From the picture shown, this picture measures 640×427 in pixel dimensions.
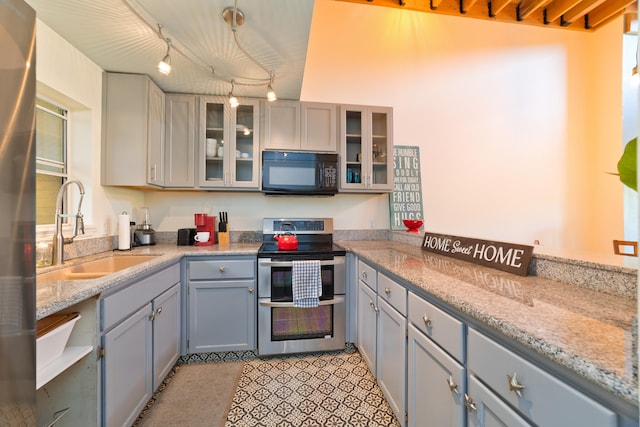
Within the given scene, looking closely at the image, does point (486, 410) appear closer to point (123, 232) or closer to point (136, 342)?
point (136, 342)

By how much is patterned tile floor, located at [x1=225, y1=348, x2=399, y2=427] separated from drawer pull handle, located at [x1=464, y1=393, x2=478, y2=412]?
866mm

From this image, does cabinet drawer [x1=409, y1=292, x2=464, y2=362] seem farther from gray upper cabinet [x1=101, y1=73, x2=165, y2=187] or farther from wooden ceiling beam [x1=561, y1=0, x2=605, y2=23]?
wooden ceiling beam [x1=561, y1=0, x2=605, y2=23]

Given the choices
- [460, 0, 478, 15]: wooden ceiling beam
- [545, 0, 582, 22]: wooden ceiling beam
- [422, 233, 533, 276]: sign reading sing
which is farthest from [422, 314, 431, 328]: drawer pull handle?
[545, 0, 582, 22]: wooden ceiling beam

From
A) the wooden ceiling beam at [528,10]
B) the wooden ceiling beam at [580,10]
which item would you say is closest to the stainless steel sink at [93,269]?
the wooden ceiling beam at [528,10]

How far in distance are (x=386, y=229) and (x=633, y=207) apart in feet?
11.3

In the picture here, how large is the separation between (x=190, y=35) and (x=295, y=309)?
82.9 inches

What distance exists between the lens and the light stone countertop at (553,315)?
1.70 ft

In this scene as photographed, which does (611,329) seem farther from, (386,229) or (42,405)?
(386,229)

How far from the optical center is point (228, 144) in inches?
99.2

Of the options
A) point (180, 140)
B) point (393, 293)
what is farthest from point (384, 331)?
point (180, 140)

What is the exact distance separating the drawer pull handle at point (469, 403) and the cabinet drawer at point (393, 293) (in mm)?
459

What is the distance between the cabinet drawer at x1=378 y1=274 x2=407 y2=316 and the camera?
1.36m

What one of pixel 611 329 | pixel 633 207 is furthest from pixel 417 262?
pixel 633 207

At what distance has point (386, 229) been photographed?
3.07 m
